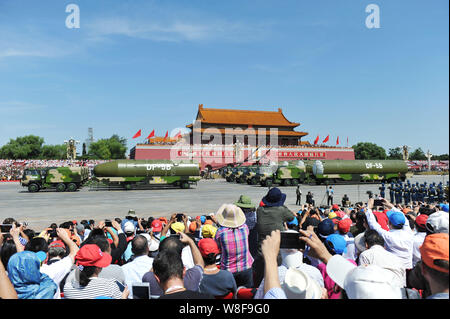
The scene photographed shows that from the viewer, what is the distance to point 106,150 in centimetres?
8925

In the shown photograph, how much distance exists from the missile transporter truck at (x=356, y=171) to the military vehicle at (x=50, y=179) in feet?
77.8

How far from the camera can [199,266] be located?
3.09 meters

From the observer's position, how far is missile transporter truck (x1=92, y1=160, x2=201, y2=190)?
28.6 metres

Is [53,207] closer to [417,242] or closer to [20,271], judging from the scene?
[20,271]

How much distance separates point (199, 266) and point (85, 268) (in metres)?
1.08

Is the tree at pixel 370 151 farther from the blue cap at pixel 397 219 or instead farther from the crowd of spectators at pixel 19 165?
the blue cap at pixel 397 219

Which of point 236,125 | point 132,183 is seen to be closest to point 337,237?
point 132,183

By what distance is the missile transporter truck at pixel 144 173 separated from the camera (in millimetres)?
28578

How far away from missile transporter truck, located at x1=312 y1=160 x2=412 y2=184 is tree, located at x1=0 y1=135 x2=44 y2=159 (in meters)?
71.4

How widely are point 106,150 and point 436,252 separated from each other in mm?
94210

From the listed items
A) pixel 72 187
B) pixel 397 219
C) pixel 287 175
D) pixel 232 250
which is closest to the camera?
pixel 232 250

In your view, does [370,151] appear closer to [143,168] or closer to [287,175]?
[287,175]

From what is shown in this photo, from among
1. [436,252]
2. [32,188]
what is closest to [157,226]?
[436,252]

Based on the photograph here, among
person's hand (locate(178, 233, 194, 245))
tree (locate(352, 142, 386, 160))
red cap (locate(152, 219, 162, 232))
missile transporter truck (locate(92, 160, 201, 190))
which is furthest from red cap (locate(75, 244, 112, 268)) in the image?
tree (locate(352, 142, 386, 160))
